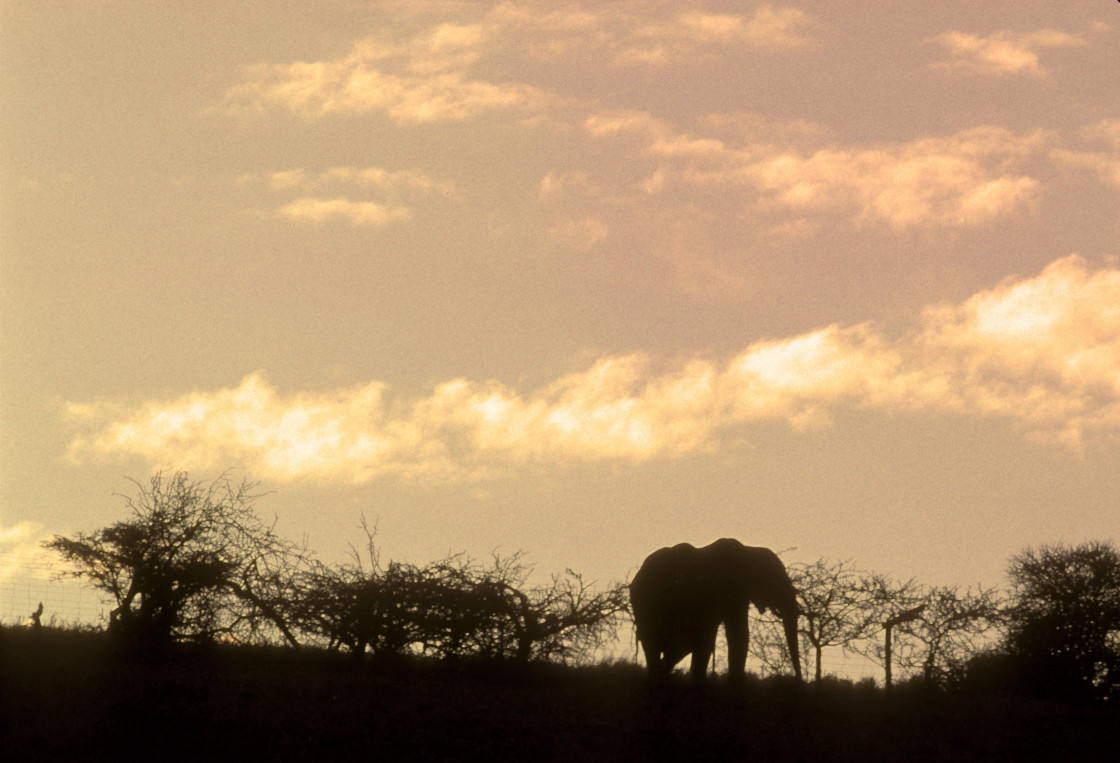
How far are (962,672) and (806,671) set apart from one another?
3715 millimetres

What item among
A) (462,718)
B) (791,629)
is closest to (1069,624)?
(791,629)

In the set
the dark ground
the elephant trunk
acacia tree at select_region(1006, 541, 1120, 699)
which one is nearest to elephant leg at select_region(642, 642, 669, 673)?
the dark ground

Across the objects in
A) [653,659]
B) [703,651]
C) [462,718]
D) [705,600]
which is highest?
[705,600]

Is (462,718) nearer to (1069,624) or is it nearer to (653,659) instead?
(653,659)

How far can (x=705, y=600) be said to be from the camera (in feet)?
77.0

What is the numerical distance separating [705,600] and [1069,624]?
1300 cm

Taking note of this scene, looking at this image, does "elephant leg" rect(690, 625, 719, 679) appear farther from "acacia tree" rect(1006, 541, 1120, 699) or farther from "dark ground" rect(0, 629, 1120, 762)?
"acacia tree" rect(1006, 541, 1120, 699)

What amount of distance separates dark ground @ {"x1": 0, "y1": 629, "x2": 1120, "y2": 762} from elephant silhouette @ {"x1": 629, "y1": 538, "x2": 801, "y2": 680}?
1.30 m

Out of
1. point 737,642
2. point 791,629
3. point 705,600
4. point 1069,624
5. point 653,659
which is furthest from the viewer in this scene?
point 1069,624

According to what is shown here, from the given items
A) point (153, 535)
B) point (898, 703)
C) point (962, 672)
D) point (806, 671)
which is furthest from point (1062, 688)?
point (153, 535)

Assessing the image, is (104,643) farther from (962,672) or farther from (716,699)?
(962,672)

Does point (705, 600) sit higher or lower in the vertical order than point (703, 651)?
higher

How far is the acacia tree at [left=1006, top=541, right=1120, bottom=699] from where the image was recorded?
29.6 meters

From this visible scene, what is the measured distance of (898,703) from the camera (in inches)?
839
